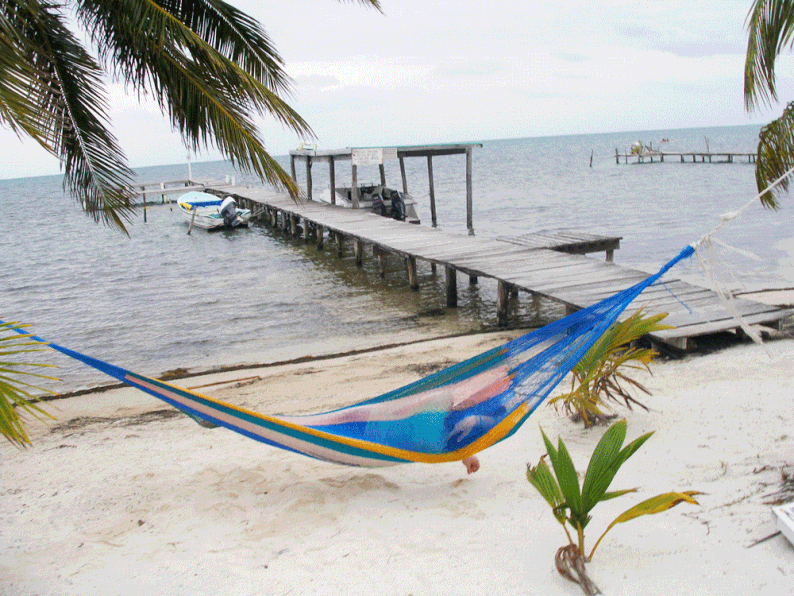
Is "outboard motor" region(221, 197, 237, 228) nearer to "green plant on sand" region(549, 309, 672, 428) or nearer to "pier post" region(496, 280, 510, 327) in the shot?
"pier post" region(496, 280, 510, 327)

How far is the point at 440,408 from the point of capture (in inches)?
129

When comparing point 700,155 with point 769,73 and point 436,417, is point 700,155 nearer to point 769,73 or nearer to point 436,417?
point 769,73

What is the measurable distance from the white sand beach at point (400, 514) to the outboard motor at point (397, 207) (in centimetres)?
1064

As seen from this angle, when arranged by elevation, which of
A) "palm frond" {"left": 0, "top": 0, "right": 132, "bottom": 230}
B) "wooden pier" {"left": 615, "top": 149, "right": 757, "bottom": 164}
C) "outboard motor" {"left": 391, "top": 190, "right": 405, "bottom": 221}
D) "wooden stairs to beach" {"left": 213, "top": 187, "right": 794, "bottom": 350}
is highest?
"wooden pier" {"left": 615, "top": 149, "right": 757, "bottom": 164}

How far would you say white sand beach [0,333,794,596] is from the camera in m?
2.49

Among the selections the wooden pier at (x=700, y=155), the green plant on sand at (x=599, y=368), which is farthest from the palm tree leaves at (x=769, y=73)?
the wooden pier at (x=700, y=155)

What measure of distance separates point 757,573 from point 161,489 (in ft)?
10.1

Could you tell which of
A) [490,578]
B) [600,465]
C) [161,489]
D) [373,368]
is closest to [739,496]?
[600,465]

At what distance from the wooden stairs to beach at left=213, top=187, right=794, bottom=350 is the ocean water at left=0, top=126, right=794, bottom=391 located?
70 centimetres

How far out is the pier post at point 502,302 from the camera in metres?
7.58

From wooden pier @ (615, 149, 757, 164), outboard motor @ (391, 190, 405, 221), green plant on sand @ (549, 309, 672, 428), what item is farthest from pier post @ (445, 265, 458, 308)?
wooden pier @ (615, 149, 757, 164)

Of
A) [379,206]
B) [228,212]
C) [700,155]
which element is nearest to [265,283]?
Result: [379,206]

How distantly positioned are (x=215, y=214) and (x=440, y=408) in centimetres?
1799

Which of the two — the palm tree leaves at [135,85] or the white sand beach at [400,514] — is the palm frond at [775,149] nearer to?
the white sand beach at [400,514]
